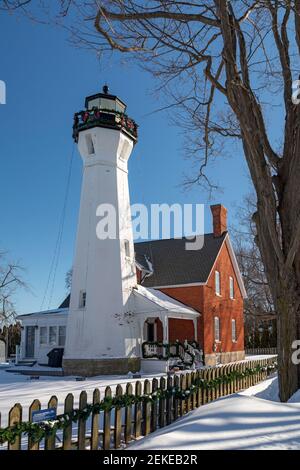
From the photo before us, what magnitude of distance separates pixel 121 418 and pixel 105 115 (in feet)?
55.0

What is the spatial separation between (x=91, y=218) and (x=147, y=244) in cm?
994

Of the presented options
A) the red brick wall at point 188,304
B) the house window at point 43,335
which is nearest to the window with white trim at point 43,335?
the house window at point 43,335

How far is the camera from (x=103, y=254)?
2048 centimetres

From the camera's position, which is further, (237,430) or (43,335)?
(43,335)

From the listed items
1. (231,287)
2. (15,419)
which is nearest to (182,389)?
(15,419)

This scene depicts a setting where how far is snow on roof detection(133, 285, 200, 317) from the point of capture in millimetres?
21062

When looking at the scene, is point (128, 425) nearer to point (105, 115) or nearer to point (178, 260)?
point (105, 115)

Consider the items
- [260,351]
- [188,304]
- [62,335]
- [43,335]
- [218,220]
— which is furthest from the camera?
[260,351]

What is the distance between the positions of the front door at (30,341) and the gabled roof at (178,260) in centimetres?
658

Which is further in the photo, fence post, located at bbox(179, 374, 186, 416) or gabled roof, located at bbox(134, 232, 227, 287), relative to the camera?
gabled roof, located at bbox(134, 232, 227, 287)

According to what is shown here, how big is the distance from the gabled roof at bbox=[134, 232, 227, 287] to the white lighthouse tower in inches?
185

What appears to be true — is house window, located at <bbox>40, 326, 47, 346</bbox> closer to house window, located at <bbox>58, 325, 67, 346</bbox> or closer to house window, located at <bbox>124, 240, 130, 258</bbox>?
house window, located at <bbox>58, 325, 67, 346</bbox>

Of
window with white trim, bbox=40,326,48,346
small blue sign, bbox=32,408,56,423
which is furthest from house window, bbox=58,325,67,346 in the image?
small blue sign, bbox=32,408,56,423

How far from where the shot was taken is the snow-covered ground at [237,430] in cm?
477
